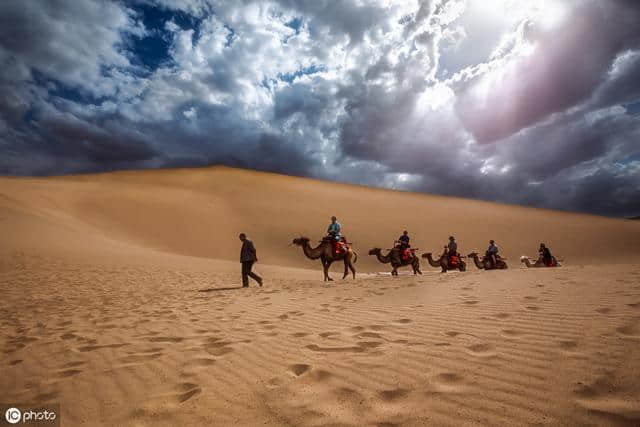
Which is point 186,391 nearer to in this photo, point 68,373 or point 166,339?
point 68,373

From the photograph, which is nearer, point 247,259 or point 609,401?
point 609,401

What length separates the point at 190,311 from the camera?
6.86m

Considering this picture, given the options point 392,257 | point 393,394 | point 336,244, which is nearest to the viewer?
point 393,394

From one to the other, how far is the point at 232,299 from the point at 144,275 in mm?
7562

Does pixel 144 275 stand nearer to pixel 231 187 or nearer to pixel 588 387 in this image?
pixel 588 387

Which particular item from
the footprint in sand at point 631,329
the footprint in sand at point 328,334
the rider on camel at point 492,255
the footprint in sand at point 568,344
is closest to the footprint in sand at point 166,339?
the footprint in sand at point 328,334

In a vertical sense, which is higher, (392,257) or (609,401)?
(392,257)

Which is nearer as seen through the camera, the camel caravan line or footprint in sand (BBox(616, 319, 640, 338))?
footprint in sand (BBox(616, 319, 640, 338))

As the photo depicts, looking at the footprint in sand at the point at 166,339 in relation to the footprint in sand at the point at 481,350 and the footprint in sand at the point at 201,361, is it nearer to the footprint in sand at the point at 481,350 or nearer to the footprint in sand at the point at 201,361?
the footprint in sand at the point at 201,361

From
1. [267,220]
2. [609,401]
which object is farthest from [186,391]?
[267,220]

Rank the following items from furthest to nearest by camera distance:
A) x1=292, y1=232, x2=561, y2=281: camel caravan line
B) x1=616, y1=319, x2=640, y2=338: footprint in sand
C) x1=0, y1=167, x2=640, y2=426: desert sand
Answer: x1=292, y1=232, x2=561, y2=281: camel caravan line, x1=616, y1=319, x2=640, y2=338: footprint in sand, x1=0, y1=167, x2=640, y2=426: desert sand

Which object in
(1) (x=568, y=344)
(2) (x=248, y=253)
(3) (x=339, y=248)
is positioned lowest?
(1) (x=568, y=344)

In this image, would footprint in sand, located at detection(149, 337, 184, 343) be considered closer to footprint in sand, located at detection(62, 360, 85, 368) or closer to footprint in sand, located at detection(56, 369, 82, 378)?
footprint in sand, located at detection(62, 360, 85, 368)

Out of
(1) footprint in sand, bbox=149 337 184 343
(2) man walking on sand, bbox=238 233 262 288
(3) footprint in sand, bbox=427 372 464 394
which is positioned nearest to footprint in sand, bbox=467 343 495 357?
(3) footprint in sand, bbox=427 372 464 394
